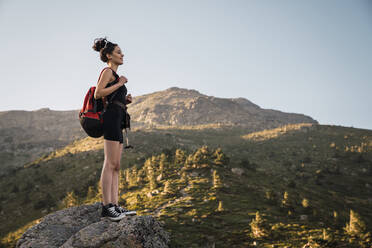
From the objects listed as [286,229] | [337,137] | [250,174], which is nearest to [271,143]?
[337,137]

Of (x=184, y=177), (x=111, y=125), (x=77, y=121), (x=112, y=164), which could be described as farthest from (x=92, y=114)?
(x=77, y=121)

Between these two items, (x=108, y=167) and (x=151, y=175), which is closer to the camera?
(x=108, y=167)

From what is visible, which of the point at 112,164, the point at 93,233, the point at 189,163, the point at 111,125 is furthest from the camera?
the point at 189,163

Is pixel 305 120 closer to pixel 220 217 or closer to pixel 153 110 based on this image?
pixel 153 110

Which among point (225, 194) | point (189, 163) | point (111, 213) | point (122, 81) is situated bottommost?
point (225, 194)

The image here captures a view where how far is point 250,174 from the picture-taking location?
21.2m

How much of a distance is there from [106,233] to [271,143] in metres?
51.0

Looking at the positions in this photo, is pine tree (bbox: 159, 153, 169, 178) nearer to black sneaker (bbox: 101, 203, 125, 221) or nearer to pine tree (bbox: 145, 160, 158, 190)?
pine tree (bbox: 145, 160, 158, 190)

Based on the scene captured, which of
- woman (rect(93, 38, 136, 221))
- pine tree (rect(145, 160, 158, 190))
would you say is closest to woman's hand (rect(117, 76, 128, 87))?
woman (rect(93, 38, 136, 221))

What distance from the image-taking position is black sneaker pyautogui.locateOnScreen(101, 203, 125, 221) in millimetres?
4523

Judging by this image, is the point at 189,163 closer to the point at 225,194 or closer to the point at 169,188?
the point at 169,188

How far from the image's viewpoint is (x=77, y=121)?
109625mm

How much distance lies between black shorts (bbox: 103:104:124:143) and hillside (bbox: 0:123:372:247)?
6228 mm

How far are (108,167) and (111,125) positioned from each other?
849 millimetres
